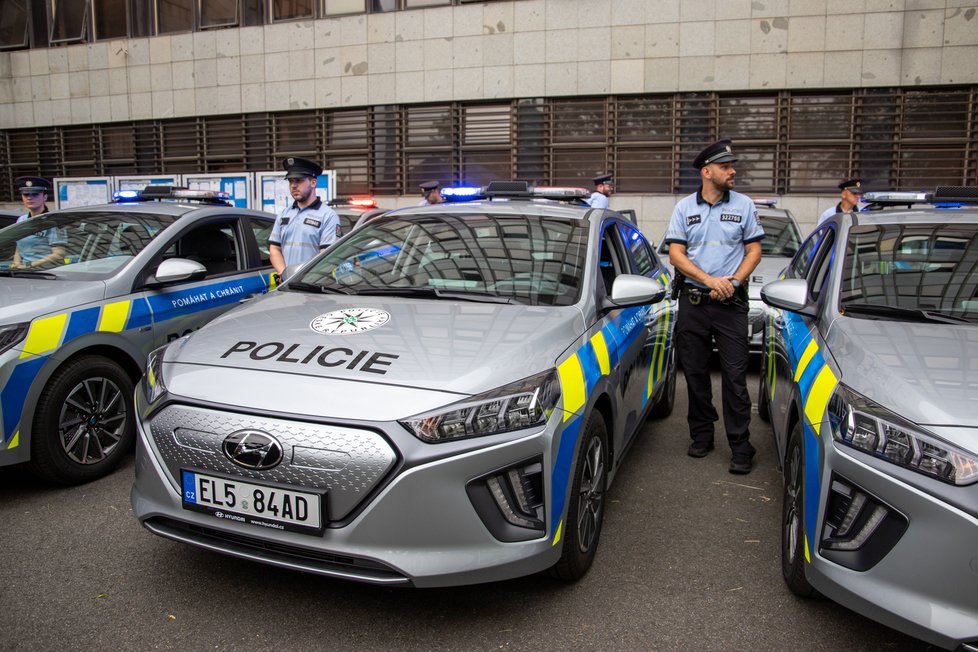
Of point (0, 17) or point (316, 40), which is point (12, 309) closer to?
point (316, 40)

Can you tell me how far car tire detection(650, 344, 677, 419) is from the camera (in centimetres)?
528

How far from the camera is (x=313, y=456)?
242 cm

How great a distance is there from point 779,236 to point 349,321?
20.5ft

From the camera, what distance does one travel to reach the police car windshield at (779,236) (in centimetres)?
787

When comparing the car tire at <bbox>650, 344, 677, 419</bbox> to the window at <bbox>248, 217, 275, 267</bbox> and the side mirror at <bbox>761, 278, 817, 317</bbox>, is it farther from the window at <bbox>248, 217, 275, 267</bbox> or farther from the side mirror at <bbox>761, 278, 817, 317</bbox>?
the window at <bbox>248, 217, 275, 267</bbox>

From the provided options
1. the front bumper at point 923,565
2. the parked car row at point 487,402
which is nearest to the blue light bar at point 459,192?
the parked car row at point 487,402

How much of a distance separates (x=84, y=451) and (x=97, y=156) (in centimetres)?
1418

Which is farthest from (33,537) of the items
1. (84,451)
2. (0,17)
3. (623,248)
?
(0,17)

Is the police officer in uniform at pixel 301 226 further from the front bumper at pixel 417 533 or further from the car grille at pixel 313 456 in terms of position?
the front bumper at pixel 417 533

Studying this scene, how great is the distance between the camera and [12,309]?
375 cm

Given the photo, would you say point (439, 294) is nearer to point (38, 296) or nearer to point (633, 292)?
point (633, 292)

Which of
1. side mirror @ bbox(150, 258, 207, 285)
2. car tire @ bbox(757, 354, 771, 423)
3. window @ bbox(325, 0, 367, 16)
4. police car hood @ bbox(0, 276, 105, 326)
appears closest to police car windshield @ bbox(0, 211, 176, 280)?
police car hood @ bbox(0, 276, 105, 326)

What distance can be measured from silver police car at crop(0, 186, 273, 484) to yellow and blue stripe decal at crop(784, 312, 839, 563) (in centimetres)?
341

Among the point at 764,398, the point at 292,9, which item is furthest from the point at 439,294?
the point at 292,9
